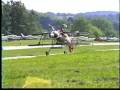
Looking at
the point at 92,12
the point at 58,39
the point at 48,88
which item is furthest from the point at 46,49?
the point at 48,88

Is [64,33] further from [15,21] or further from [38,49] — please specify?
[15,21]

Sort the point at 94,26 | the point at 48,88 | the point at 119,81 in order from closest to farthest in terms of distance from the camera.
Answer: the point at 48,88 < the point at 119,81 < the point at 94,26

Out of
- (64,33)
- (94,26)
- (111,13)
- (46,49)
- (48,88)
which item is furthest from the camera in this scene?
(46,49)

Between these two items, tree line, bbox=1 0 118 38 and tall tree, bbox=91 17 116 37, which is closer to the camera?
tall tree, bbox=91 17 116 37

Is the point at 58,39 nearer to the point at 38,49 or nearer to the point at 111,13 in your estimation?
the point at 38,49

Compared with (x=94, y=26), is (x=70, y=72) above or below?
below

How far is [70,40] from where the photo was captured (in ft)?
52.8

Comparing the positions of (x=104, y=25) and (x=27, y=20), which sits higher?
(x=27, y=20)

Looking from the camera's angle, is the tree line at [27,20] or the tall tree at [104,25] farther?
the tree line at [27,20]

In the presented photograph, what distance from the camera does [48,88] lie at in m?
4.94

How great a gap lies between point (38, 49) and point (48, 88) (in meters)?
12.9

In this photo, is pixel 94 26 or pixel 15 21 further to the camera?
pixel 94 26

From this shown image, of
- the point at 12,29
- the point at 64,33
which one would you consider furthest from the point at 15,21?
the point at 64,33

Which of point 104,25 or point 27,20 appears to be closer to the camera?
point 104,25
